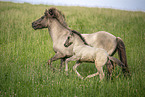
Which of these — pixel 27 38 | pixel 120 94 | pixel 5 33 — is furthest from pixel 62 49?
pixel 5 33

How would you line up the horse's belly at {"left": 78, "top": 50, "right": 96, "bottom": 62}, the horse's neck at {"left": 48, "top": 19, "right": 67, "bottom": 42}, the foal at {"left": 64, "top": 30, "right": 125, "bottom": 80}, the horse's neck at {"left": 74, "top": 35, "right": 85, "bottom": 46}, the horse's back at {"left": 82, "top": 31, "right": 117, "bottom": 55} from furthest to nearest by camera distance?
Result: the horse's neck at {"left": 48, "top": 19, "right": 67, "bottom": 42}
the horse's back at {"left": 82, "top": 31, "right": 117, "bottom": 55}
the horse's neck at {"left": 74, "top": 35, "right": 85, "bottom": 46}
the horse's belly at {"left": 78, "top": 50, "right": 96, "bottom": 62}
the foal at {"left": 64, "top": 30, "right": 125, "bottom": 80}

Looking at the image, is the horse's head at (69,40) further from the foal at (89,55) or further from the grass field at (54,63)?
the grass field at (54,63)

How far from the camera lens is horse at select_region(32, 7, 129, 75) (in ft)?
17.3

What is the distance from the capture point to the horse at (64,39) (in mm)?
5277

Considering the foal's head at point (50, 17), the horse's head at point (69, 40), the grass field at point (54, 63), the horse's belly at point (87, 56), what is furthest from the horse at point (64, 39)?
the horse's belly at point (87, 56)

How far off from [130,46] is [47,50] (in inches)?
213

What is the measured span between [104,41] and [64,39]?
155 cm

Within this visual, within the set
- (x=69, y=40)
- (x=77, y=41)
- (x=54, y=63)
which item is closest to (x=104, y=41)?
(x=77, y=41)

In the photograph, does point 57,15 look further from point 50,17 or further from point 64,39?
point 64,39

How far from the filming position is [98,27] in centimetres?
1270

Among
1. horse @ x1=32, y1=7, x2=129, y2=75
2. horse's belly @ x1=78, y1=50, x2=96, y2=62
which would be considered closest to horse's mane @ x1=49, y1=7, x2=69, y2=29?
horse @ x1=32, y1=7, x2=129, y2=75

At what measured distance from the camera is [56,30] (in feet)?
20.2

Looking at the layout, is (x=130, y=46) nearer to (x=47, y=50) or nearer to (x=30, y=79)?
(x=47, y=50)

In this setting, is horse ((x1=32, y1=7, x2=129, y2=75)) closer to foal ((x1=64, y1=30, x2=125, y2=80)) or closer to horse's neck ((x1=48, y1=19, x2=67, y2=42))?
horse's neck ((x1=48, y1=19, x2=67, y2=42))
